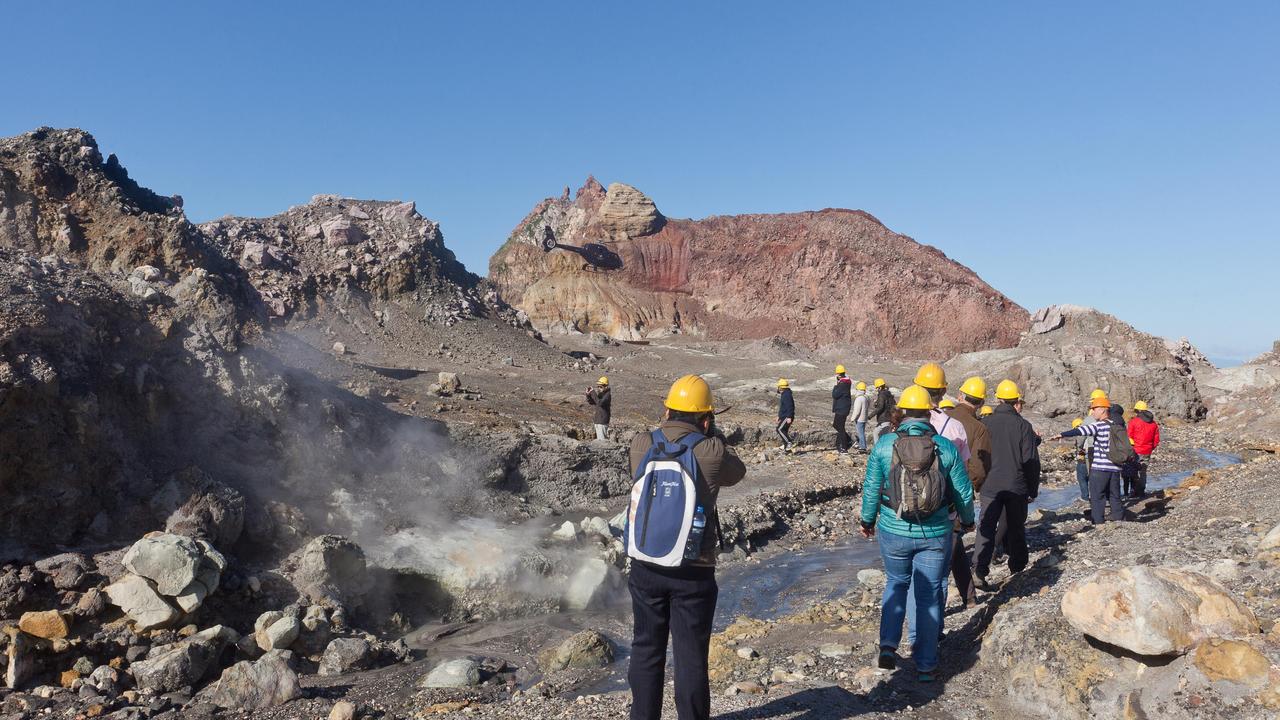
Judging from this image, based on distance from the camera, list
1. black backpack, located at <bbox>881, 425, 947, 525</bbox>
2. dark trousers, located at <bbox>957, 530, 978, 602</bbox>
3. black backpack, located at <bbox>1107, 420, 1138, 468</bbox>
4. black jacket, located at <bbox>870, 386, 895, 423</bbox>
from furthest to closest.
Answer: black jacket, located at <bbox>870, 386, 895, 423</bbox> < black backpack, located at <bbox>1107, 420, 1138, 468</bbox> < dark trousers, located at <bbox>957, 530, 978, 602</bbox> < black backpack, located at <bbox>881, 425, 947, 525</bbox>

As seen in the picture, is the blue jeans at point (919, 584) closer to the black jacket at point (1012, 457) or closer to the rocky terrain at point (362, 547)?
the rocky terrain at point (362, 547)

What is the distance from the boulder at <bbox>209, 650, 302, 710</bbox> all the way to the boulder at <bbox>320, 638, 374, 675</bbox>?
0.47 meters

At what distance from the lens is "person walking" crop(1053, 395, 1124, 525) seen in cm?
771

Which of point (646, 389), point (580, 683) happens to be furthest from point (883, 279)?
point (580, 683)

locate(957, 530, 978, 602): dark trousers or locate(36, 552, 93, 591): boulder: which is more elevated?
locate(36, 552, 93, 591): boulder

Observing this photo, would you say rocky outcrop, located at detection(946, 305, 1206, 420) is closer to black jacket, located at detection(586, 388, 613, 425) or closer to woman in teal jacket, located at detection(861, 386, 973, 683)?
black jacket, located at detection(586, 388, 613, 425)

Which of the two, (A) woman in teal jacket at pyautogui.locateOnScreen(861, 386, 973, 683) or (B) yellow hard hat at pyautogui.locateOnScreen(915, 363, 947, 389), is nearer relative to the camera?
(A) woman in teal jacket at pyautogui.locateOnScreen(861, 386, 973, 683)

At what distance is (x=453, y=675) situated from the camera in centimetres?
525

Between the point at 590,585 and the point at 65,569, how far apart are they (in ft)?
13.4

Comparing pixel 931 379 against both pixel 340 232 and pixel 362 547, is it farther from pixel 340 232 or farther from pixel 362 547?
pixel 340 232

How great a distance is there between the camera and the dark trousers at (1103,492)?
795 centimetres

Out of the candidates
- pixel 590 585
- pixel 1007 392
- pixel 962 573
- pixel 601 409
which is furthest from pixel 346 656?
pixel 601 409

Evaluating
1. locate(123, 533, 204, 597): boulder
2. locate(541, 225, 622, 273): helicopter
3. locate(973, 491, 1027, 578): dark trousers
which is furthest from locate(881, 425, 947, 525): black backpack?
locate(541, 225, 622, 273): helicopter

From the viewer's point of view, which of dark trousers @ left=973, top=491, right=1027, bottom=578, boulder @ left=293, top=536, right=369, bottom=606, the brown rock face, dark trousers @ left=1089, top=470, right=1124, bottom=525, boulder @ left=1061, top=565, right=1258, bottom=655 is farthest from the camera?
the brown rock face
